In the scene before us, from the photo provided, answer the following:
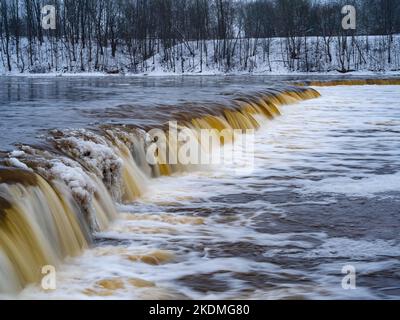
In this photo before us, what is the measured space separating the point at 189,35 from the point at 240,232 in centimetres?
6039

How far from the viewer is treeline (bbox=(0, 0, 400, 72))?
57.9 m

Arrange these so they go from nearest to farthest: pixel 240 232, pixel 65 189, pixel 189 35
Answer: pixel 65 189 < pixel 240 232 < pixel 189 35

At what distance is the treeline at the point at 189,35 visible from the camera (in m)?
57.9

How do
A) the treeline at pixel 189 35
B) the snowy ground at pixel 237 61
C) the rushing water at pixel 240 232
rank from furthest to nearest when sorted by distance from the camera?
1. the treeline at pixel 189 35
2. the snowy ground at pixel 237 61
3. the rushing water at pixel 240 232

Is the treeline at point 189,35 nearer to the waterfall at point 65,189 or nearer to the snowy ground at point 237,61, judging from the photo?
the snowy ground at point 237,61

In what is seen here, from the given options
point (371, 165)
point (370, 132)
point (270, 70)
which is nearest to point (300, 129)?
point (370, 132)

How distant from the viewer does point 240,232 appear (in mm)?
6008

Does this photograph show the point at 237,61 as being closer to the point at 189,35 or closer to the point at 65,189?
the point at 189,35

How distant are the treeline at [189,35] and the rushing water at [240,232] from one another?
4684cm

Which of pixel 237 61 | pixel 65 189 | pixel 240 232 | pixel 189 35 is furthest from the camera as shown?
pixel 189 35

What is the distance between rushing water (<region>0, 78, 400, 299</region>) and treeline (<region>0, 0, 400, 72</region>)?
46842 mm

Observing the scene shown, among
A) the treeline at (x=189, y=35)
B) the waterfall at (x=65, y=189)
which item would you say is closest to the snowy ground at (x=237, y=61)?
the treeline at (x=189, y=35)

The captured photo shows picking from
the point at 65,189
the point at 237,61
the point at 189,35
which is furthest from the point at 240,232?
the point at 189,35

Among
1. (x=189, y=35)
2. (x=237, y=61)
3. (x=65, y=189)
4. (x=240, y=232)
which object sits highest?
(x=189, y=35)
